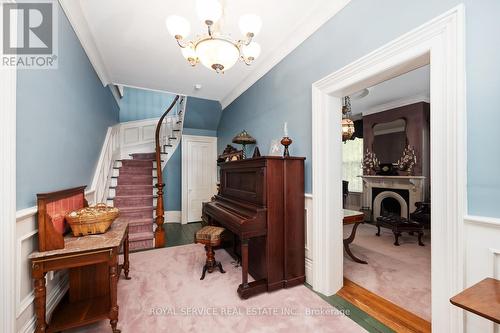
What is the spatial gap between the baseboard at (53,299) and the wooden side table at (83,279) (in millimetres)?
49

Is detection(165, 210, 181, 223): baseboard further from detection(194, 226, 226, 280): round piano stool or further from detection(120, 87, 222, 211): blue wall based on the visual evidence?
detection(194, 226, 226, 280): round piano stool

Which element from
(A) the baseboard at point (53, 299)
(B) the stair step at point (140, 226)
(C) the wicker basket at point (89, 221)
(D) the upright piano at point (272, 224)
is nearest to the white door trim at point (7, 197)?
(A) the baseboard at point (53, 299)

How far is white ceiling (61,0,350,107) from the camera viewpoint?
6.98 feet

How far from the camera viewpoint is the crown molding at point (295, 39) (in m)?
2.12

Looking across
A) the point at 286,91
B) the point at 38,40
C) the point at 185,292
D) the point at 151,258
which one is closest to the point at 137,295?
the point at 185,292

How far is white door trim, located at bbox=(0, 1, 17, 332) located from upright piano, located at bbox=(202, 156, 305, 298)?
160cm

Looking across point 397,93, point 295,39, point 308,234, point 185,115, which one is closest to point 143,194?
point 185,115

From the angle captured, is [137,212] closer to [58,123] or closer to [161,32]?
[58,123]

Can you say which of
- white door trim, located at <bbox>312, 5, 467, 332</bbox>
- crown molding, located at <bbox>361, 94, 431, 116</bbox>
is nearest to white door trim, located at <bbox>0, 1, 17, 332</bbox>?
white door trim, located at <bbox>312, 5, 467, 332</bbox>

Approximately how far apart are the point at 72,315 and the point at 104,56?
124 inches

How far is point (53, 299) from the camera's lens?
6.04 ft

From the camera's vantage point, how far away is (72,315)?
1.66 metres

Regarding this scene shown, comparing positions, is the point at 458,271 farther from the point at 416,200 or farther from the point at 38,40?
the point at 416,200

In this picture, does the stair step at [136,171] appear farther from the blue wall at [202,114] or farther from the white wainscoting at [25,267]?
the white wainscoting at [25,267]
